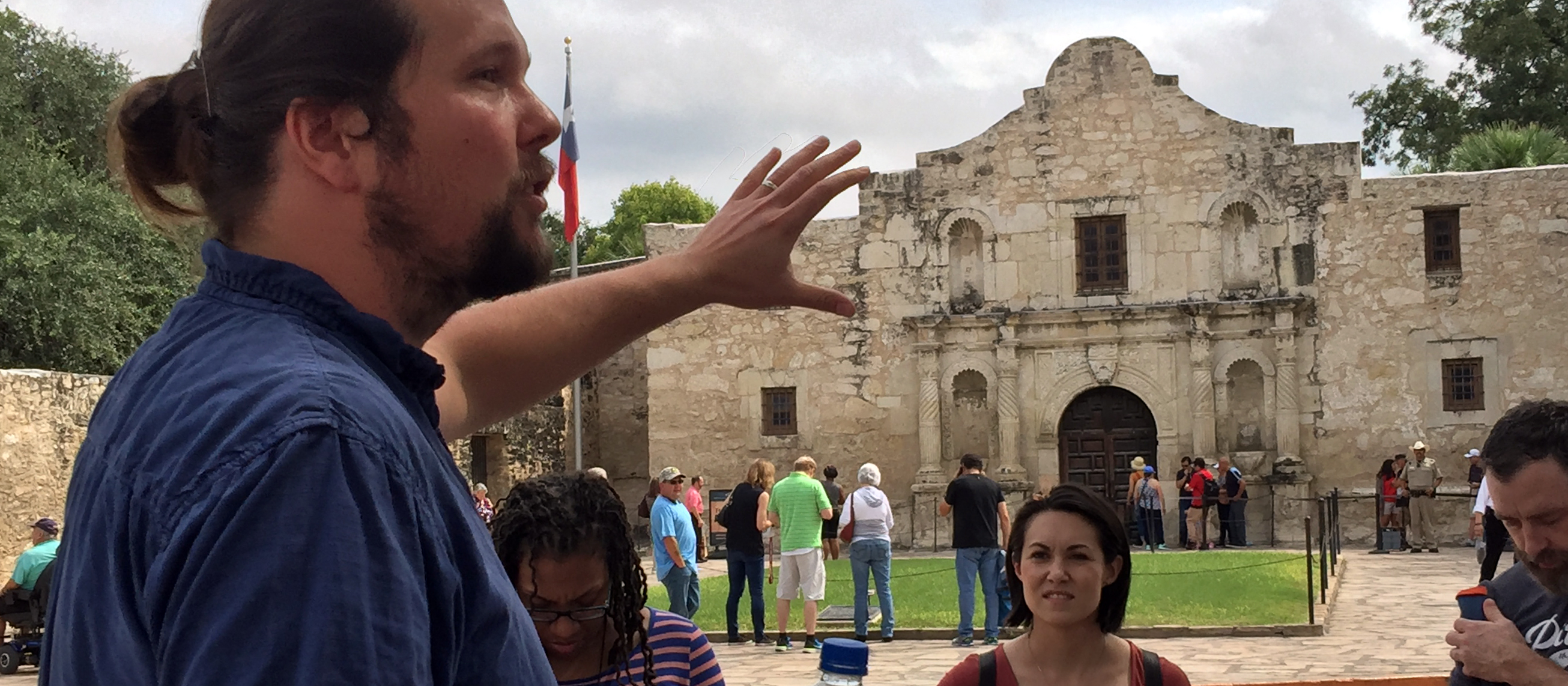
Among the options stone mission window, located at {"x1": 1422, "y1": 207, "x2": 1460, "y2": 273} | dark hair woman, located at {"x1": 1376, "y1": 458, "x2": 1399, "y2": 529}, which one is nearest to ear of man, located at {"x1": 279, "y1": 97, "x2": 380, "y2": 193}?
dark hair woman, located at {"x1": 1376, "y1": 458, "x2": 1399, "y2": 529}

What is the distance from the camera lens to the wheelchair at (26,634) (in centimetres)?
1282

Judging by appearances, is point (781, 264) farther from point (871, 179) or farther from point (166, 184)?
point (871, 179)

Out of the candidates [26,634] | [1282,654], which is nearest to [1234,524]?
[1282,654]

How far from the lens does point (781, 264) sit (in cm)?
210

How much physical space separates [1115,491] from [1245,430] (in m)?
2.31

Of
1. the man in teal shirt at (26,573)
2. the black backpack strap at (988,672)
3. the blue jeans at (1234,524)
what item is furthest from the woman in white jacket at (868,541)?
the blue jeans at (1234,524)

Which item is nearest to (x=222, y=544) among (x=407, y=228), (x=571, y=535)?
(x=407, y=228)

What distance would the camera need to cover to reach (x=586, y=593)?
10.9 ft

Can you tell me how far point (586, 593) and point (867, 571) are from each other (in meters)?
10.2

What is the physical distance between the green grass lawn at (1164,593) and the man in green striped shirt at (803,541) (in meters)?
1.07

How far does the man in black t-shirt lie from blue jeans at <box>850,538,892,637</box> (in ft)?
1.94

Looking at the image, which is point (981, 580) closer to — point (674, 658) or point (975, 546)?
point (975, 546)

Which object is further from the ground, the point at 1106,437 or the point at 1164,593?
the point at 1106,437

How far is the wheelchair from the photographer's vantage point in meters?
12.8
